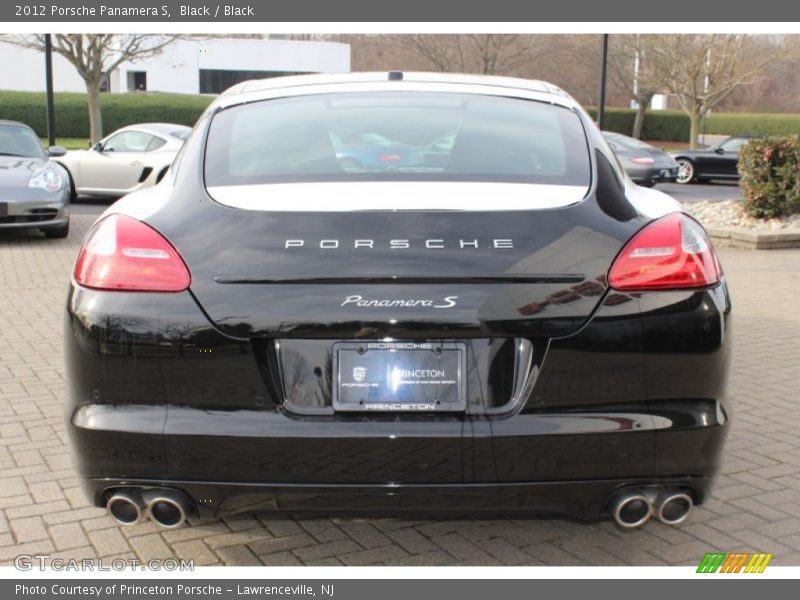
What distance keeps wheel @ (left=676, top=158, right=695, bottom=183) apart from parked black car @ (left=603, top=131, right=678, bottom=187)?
211cm

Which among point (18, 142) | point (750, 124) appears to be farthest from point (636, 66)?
point (18, 142)

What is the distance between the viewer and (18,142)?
12.5m

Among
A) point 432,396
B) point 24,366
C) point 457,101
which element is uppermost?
point 457,101

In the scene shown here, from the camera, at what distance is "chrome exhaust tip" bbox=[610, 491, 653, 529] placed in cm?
286

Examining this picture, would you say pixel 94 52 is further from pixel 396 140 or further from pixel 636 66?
pixel 396 140

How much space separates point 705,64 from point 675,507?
36007 millimetres

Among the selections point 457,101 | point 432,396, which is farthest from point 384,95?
point 432,396

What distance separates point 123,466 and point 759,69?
37.3 metres

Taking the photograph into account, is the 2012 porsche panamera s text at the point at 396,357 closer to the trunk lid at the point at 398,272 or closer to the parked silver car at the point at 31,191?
the trunk lid at the point at 398,272

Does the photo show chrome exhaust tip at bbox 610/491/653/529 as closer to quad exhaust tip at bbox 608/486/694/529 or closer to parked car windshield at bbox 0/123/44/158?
quad exhaust tip at bbox 608/486/694/529

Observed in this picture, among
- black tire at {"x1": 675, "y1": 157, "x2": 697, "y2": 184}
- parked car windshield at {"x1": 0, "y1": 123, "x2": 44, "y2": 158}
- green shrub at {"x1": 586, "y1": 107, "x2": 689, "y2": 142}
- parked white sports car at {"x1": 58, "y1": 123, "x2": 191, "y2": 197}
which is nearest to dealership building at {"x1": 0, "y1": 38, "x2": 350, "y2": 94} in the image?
green shrub at {"x1": 586, "y1": 107, "x2": 689, "y2": 142}

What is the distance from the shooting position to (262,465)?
2.74 metres

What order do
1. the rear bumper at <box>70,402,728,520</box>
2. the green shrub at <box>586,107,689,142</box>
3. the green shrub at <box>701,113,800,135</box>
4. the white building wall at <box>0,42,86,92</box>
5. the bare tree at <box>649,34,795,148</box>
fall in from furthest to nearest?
the white building wall at <box>0,42,86,92</box>
the green shrub at <box>586,107,689,142</box>
the green shrub at <box>701,113,800,135</box>
the bare tree at <box>649,34,795,148</box>
the rear bumper at <box>70,402,728,520</box>
